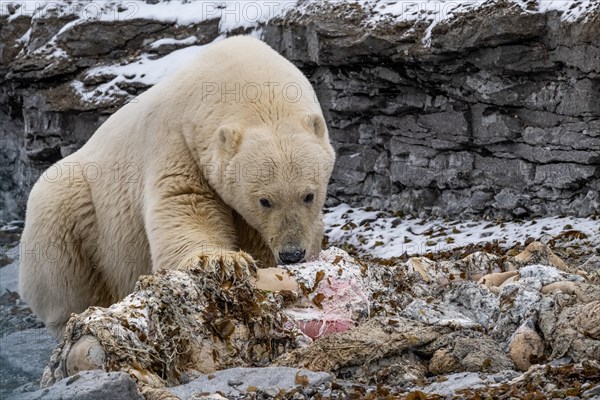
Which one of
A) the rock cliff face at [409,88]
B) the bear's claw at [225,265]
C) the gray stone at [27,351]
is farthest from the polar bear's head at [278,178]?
the rock cliff face at [409,88]

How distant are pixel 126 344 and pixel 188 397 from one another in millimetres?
548

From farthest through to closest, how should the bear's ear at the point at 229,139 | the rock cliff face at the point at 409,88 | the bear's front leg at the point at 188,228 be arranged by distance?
the rock cliff face at the point at 409,88 → the bear's ear at the point at 229,139 → the bear's front leg at the point at 188,228

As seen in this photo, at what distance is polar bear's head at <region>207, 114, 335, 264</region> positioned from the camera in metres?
6.07

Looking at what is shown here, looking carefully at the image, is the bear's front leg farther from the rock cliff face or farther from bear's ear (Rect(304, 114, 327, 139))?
the rock cliff face

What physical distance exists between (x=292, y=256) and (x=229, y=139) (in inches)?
37.5

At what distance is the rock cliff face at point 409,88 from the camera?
10250mm

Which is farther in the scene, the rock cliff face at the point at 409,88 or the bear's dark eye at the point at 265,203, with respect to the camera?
the rock cliff face at the point at 409,88

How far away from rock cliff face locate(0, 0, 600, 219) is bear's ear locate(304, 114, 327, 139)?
462 cm

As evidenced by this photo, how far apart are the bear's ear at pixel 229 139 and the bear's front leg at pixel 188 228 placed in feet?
1.54

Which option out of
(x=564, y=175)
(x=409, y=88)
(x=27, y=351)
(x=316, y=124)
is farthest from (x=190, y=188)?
(x=409, y=88)

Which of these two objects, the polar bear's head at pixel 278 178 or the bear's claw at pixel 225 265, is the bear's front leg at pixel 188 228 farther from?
the polar bear's head at pixel 278 178

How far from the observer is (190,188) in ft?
21.5

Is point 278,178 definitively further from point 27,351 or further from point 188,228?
point 27,351

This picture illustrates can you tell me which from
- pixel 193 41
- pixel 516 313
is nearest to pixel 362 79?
pixel 193 41
